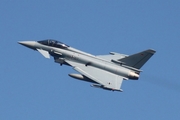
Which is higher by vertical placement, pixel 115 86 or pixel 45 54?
pixel 45 54

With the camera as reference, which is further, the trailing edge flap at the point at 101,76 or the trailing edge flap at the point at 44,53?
the trailing edge flap at the point at 44,53

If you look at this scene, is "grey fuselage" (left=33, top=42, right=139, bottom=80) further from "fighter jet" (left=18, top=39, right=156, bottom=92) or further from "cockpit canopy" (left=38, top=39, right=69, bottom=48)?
"cockpit canopy" (left=38, top=39, right=69, bottom=48)

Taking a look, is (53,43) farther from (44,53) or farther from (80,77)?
(80,77)

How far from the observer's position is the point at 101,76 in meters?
43.9

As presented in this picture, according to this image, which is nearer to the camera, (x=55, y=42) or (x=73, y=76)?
(x=73, y=76)

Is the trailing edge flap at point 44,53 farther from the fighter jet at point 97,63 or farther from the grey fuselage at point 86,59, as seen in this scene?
the grey fuselage at point 86,59

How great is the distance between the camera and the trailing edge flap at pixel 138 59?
4478cm

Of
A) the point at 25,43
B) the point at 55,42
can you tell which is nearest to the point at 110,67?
the point at 55,42

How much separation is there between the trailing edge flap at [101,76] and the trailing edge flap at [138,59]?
1.86 meters

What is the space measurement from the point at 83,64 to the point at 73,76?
2158 millimetres

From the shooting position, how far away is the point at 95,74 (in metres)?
44.0

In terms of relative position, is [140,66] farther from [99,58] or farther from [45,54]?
[45,54]

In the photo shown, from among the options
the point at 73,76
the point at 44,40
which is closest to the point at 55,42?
the point at 44,40

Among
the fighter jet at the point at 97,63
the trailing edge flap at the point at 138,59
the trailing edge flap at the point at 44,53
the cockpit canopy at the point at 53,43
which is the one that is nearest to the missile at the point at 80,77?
the fighter jet at the point at 97,63
